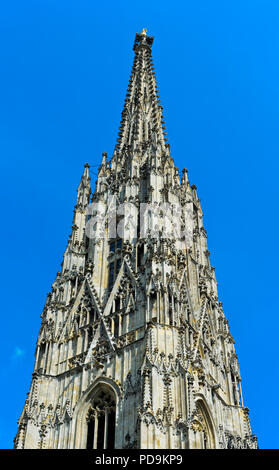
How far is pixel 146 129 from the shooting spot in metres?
61.0

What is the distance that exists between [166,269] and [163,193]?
9294 mm

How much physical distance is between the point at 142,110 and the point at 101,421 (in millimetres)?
32917

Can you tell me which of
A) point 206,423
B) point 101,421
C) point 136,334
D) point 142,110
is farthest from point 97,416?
point 142,110

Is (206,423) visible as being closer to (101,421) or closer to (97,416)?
(101,421)

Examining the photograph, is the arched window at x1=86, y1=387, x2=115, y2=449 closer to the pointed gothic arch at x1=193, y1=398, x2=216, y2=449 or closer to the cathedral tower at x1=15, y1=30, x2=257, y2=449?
the cathedral tower at x1=15, y1=30, x2=257, y2=449

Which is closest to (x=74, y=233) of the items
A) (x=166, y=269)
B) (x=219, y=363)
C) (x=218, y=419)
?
(x=166, y=269)

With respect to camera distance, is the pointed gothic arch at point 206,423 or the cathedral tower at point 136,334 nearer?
the cathedral tower at point 136,334

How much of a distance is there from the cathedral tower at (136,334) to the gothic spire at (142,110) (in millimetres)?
3602

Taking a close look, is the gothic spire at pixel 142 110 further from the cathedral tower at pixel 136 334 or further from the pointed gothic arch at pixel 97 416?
the pointed gothic arch at pixel 97 416

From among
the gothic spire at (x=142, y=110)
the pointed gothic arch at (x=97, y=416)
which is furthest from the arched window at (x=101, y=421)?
the gothic spire at (x=142, y=110)

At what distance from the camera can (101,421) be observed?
37.8 meters

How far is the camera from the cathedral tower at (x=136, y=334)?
36125mm
